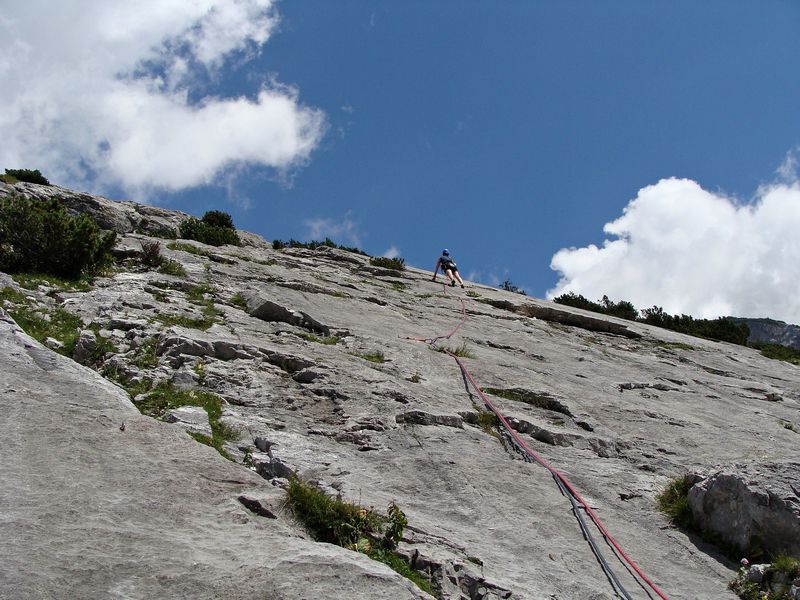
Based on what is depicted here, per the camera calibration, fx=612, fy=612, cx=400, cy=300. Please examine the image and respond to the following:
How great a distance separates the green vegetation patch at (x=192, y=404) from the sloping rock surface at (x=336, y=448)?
0.68ft

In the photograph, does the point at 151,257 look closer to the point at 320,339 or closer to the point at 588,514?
the point at 320,339

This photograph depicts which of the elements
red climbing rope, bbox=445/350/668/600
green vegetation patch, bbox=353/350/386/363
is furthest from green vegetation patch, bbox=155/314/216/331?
red climbing rope, bbox=445/350/668/600

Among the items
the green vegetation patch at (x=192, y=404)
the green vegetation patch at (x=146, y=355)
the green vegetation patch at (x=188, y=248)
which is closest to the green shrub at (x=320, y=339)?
the green vegetation patch at (x=146, y=355)

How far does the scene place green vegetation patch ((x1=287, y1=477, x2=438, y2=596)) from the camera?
20.5 ft

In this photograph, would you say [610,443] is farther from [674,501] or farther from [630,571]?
[630,571]

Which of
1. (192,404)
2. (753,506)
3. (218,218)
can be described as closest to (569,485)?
(753,506)

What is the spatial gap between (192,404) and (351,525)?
354 cm

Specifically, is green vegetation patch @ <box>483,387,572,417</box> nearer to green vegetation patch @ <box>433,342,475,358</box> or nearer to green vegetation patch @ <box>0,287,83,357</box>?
green vegetation patch @ <box>433,342,475,358</box>

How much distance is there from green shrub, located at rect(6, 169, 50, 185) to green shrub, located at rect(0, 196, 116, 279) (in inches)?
477

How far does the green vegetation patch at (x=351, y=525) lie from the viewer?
6.23 m

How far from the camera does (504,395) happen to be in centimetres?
1192

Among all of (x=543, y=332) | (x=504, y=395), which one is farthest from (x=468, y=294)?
(x=504, y=395)

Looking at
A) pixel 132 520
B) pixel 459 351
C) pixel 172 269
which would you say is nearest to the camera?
pixel 132 520

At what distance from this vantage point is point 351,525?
20.8 feet
